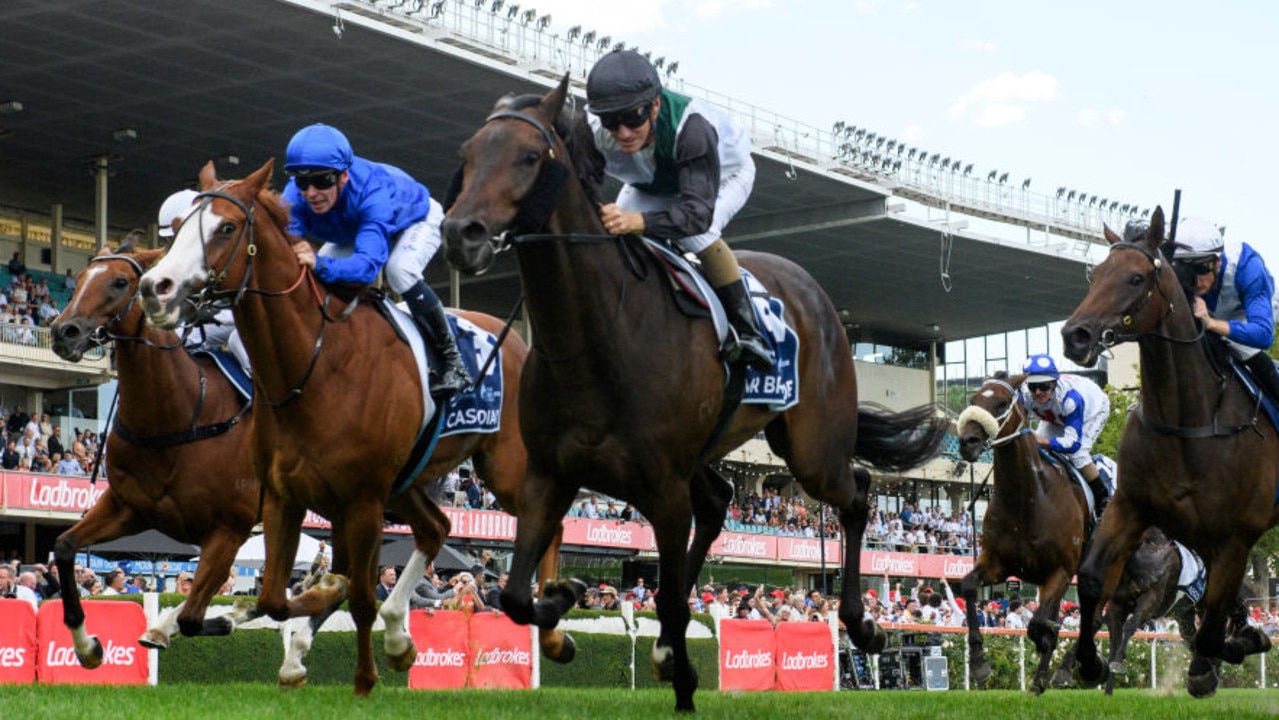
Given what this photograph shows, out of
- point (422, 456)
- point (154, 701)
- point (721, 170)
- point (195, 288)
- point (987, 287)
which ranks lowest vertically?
point (154, 701)

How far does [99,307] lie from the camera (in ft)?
27.8

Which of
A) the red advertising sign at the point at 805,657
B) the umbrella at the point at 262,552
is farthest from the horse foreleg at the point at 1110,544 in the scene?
the umbrella at the point at 262,552

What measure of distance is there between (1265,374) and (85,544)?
6.42m

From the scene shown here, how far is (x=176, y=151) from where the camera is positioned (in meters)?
36.2

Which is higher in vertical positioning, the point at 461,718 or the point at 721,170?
the point at 721,170

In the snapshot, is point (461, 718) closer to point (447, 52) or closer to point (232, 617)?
point (232, 617)

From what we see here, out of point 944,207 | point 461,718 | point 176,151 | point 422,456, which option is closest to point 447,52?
point 176,151

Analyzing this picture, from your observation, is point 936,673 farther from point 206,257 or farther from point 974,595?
point 206,257

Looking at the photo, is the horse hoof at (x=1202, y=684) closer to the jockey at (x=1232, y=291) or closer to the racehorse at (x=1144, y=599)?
the jockey at (x=1232, y=291)

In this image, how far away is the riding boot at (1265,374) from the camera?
8844mm

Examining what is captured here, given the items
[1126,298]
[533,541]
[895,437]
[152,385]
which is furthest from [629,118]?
[895,437]

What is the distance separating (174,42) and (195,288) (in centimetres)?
2392

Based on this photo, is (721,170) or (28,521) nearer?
(721,170)

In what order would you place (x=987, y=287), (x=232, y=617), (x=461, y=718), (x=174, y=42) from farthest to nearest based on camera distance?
(x=987, y=287)
(x=174, y=42)
(x=232, y=617)
(x=461, y=718)
